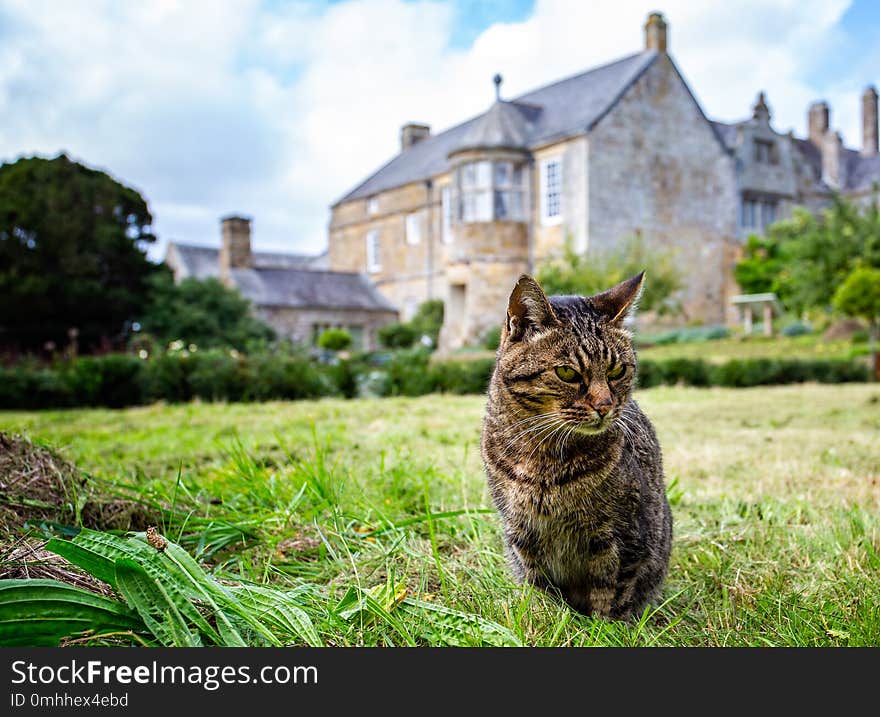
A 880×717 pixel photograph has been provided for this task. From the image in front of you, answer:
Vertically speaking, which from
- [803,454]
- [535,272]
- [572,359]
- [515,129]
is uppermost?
[515,129]

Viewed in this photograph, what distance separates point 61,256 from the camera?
23.5 metres

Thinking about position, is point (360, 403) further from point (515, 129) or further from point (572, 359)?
point (515, 129)

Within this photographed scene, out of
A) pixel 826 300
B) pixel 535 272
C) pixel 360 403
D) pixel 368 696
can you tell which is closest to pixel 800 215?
pixel 826 300

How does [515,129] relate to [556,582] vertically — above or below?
above

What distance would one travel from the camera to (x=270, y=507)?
341 centimetres

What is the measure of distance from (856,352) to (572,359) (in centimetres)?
1749

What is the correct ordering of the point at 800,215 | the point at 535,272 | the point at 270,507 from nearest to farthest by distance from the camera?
the point at 270,507 → the point at 800,215 → the point at 535,272

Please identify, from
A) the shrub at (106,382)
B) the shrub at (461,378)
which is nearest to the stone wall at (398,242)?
the shrub at (461,378)

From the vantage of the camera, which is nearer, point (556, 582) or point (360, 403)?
point (556, 582)

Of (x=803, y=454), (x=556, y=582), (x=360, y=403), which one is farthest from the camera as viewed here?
(x=360, y=403)

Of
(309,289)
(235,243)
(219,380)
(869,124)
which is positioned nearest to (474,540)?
(219,380)

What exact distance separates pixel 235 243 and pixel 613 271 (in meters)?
16.9

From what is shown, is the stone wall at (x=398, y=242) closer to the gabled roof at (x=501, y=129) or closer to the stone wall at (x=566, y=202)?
the gabled roof at (x=501, y=129)

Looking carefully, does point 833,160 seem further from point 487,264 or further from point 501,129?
point 487,264
